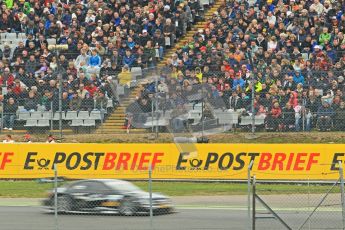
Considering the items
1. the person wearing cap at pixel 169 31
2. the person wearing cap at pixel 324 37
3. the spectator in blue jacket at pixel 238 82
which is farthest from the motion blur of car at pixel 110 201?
the person wearing cap at pixel 169 31

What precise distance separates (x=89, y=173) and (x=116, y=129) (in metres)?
1.72

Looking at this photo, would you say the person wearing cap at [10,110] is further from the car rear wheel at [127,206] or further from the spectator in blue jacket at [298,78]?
the car rear wheel at [127,206]

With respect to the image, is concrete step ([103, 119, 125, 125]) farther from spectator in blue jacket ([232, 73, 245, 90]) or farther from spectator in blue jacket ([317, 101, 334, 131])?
spectator in blue jacket ([317, 101, 334, 131])

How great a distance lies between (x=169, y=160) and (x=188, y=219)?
348 inches

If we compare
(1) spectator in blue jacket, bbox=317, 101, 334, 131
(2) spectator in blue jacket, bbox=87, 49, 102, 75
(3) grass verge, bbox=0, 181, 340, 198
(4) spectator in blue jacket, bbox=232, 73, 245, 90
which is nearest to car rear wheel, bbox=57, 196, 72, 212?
(3) grass verge, bbox=0, 181, 340, 198

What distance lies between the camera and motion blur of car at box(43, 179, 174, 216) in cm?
2417

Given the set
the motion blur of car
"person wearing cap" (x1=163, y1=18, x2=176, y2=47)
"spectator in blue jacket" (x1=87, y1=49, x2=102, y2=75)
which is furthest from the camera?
"person wearing cap" (x1=163, y1=18, x2=176, y2=47)

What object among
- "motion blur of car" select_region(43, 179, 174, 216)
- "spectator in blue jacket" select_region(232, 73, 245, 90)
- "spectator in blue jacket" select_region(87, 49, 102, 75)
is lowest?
"motion blur of car" select_region(43, 179, 174, 216)

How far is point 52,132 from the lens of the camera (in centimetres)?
3366

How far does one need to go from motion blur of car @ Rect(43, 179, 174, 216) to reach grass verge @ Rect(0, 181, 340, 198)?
2679 mm

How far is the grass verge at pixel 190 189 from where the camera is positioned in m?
26.8

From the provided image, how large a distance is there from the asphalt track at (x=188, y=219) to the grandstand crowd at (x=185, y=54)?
5969 millimetres

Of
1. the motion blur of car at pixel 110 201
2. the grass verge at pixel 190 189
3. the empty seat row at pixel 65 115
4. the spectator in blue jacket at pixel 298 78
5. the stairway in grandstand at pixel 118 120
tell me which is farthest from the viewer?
the empty seat row at pixel 65 115

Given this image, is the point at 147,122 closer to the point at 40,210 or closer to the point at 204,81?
the point at 204,81
